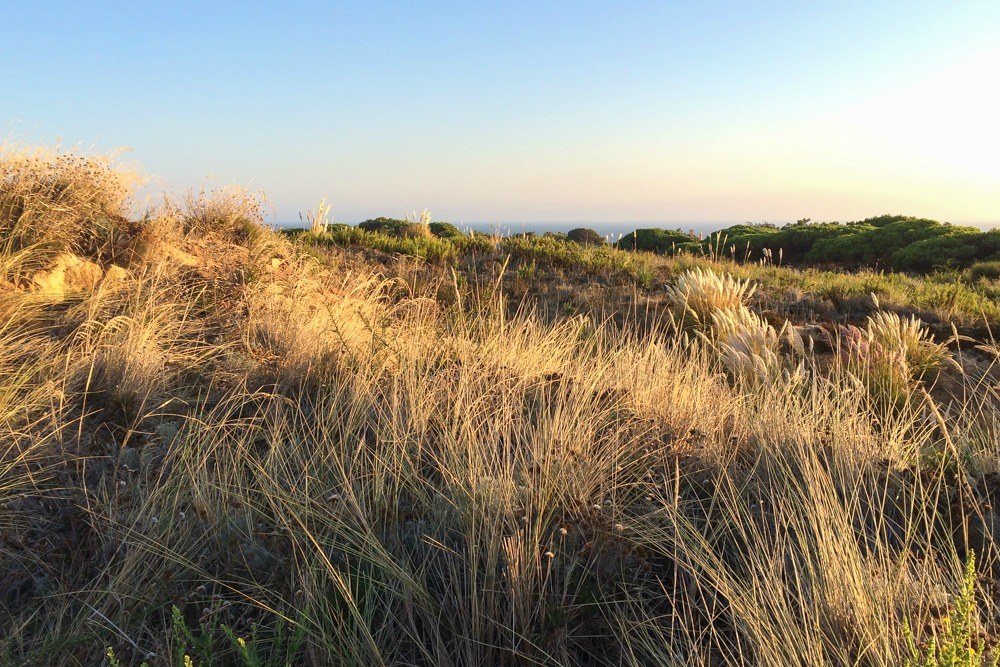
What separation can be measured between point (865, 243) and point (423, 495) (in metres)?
20.0

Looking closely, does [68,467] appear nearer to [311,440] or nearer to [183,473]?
[183,473]

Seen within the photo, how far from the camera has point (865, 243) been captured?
61.2 ft

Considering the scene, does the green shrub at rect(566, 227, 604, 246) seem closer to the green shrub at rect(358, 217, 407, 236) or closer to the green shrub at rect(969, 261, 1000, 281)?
the green shrub at rect(358, 217, 407, 236)

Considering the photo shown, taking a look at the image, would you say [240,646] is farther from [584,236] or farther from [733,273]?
[584,236]

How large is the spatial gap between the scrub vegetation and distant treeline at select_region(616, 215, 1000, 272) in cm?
1088

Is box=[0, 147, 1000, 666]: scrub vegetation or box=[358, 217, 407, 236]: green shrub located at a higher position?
box=[358, 217, 407, 236]: green shrub

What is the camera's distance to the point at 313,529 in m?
2.45

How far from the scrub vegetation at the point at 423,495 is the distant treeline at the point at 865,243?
35.7ft

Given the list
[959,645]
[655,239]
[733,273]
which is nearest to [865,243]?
[655,239]

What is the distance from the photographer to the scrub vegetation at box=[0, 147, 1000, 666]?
1.94m

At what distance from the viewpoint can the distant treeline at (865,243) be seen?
16.5 metres

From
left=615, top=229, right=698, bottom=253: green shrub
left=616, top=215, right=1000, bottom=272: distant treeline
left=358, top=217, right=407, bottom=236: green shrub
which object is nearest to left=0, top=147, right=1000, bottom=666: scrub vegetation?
left=616, top=215, right=1000, bottom=272: distant treeline

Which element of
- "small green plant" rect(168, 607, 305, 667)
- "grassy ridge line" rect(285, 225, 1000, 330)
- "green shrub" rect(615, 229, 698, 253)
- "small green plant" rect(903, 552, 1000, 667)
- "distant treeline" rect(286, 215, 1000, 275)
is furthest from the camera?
"green shrub" rect(615, 229, 698, 253)

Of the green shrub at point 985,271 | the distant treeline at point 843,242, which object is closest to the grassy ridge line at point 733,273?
the green shrub at point 985,271
